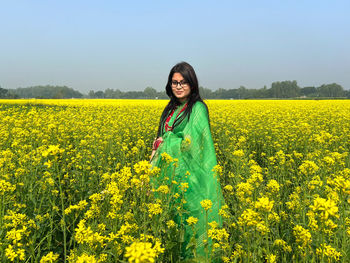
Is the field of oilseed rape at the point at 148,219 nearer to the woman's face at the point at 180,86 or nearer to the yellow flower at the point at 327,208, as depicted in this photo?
the yellow flower at the point at 327,208

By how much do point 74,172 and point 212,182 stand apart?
2028mm

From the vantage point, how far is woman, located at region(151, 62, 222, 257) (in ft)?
7.34

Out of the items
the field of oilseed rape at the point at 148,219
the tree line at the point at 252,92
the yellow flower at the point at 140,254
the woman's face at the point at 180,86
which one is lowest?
the field of oilseed rape at the point at 148,219

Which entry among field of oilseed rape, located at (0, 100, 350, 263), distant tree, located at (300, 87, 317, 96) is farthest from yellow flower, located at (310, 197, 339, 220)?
distant tree, located at (300, 87, 317, 96)

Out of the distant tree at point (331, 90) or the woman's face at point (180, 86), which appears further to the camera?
the distant tree at point (331, 90)

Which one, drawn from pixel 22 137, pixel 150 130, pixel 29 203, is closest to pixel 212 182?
pixel 29 203

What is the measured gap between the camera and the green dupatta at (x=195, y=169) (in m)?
2.22

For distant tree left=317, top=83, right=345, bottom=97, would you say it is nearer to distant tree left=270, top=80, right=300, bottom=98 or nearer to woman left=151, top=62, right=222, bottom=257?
distant tree left=270, top=80, right=300, bottom=98

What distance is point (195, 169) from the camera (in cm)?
233

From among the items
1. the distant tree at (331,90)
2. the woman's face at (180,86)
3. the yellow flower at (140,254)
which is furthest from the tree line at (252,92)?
the yellow flower at (140,254)

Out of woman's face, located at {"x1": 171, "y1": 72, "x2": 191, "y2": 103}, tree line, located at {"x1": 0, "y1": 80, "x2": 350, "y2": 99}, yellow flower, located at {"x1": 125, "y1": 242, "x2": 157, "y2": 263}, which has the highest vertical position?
tree line, located at {"x1": 0, "y1": 80, "x2": 350, "y2": 99}

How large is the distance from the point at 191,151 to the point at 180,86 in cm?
81

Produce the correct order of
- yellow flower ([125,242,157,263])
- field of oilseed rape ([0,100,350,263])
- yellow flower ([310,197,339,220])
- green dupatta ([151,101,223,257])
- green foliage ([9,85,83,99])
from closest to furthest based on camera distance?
yellow flower ([125,242,157,263])
yellow flower ([310,197,339,220])
field of oilseed rape ([0,100,350,263])
green dupatta ([151,101,223,257])
green foliage ([9,85,83,99])

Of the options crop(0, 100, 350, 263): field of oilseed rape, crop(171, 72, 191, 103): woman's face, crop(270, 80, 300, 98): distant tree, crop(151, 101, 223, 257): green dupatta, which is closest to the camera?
crop(0, 100, 350, 263): field of oilseed rape
